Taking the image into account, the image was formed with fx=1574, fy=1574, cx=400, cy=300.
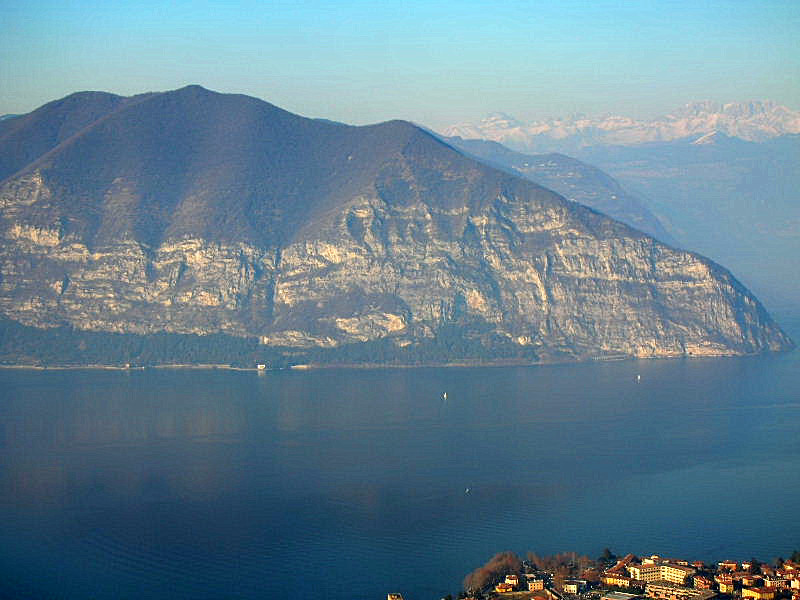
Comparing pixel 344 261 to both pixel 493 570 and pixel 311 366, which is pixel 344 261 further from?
pixel 493 570

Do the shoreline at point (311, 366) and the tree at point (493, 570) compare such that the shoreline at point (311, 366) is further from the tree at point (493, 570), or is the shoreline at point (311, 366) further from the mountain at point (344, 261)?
the tree at point (493, 570)

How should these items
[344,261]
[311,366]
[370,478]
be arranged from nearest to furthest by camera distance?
[370,478], [311,366], [344,261]

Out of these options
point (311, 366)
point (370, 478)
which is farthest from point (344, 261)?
point (370, 478)

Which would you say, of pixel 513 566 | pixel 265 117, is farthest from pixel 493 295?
pixel 513 566

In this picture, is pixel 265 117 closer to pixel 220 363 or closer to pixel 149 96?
pixel 149 96

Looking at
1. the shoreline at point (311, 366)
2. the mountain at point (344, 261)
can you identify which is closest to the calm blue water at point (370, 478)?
the shoreline at point (311, 366)

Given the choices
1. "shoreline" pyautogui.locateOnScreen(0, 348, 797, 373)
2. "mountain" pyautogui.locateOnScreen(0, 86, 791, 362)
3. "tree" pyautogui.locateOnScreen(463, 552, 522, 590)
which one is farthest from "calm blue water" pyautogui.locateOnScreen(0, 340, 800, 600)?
"mountain" pyautogui.locateOnScreen(0, 86, 791, 362)
